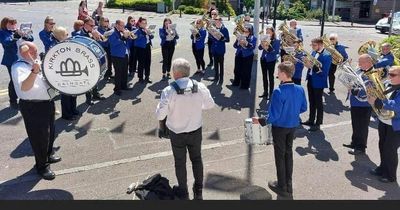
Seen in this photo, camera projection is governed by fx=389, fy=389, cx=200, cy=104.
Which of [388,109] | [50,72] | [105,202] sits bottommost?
[105,202]

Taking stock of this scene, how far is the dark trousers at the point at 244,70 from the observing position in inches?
400

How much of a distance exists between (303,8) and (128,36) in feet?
111

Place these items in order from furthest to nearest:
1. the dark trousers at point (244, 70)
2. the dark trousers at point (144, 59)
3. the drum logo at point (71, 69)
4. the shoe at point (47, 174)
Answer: the dark trousers at point (144, 59)
the dark trousers at point (244, 70)
the shoe at point (47, 174)
the drum logo at point (71, 69)

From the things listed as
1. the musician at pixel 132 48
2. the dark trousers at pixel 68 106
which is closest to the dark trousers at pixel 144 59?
the musician at pixel 132 48

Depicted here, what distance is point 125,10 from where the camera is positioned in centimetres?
3709

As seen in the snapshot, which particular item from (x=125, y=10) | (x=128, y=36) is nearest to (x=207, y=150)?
(x=128, y=36)

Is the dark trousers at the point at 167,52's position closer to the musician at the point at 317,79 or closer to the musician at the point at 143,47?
the musician at the point at 143,47

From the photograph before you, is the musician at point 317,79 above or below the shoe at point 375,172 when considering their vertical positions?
above

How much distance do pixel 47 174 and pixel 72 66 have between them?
162cm

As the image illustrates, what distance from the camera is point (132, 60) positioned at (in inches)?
448

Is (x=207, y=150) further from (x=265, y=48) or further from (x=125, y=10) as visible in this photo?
(x=125, y=10)

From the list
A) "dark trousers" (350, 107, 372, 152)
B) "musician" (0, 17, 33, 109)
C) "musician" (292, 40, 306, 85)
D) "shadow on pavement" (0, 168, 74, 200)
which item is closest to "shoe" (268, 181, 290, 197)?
"dark trousers" (350, 107, 372, 152)

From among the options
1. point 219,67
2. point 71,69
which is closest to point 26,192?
point 71,69

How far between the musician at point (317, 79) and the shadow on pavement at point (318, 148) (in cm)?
27
